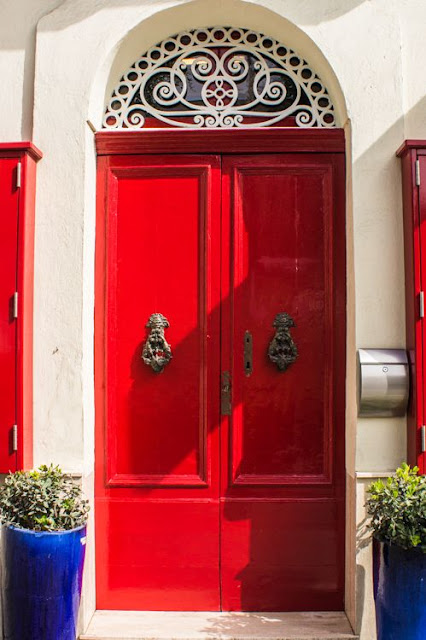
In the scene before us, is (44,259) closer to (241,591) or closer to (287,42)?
(287,42)

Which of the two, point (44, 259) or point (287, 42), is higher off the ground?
point (287, 42)

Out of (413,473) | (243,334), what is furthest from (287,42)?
(413,473)

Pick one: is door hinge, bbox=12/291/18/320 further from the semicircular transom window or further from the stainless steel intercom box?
the stainless steel intercom box

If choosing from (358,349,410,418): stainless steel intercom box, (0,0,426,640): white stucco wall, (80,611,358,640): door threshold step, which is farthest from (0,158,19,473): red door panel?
(358,349,410,418): stainless steel intercom box

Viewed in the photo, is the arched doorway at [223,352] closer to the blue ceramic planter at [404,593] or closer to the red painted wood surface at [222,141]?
the red painted wood surface at [222,141]

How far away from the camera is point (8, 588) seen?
3.72m

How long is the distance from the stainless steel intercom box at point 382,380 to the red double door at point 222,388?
348 millimetres

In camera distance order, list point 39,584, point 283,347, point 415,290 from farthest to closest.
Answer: point 283,347, point 415,290, point 39,584

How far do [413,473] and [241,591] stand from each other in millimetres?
1405

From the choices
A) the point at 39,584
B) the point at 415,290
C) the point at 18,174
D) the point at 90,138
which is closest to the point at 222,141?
the point at 90,138

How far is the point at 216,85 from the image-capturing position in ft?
14.8

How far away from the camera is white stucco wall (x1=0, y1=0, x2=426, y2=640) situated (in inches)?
163

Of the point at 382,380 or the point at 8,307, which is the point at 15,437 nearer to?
the point at 8,307

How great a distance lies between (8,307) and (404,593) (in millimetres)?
2742
